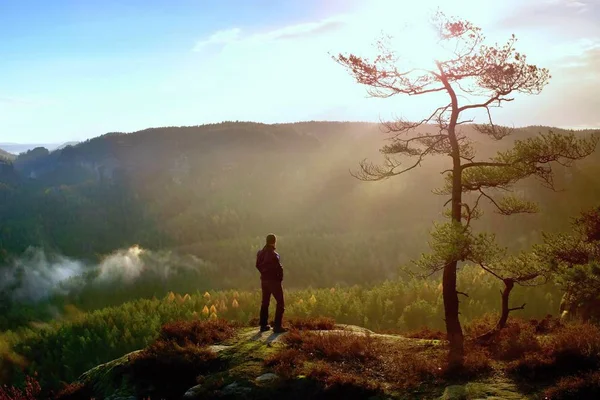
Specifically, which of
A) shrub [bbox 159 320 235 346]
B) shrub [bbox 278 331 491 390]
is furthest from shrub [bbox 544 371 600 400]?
shrub [bbox 159 320 235 346]

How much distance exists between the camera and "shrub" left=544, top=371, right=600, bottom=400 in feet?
33.8

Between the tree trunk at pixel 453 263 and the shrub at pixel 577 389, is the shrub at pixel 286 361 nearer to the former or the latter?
the tree trunk at pixel 453 263

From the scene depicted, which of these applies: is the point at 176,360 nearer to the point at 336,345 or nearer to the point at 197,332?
the point at 197,332

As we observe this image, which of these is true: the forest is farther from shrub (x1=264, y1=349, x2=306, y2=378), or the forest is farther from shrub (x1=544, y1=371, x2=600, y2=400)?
shrub (x1=544, y1=371, x2=600, y2=400)

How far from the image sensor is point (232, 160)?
147875 millimetres

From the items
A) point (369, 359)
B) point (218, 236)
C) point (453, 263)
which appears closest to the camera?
point (369, 359)

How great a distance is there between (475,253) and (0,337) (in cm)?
4019

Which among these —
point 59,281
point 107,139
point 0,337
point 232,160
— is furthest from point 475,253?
point 107,139

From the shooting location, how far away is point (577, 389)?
34.2 feet

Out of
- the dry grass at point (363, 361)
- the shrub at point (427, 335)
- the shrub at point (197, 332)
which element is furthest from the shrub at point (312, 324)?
the shrub at point (427, 335)

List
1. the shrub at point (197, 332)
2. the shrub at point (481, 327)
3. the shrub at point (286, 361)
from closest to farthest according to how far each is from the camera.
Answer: the shrub at point (286, 361)
the shrub at point (481, 327)
the shrub at point (197, 332)

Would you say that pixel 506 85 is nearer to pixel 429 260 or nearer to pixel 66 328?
pixel 429 260

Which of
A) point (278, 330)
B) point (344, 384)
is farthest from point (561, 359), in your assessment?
point (278, 330)

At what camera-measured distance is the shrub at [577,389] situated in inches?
406
